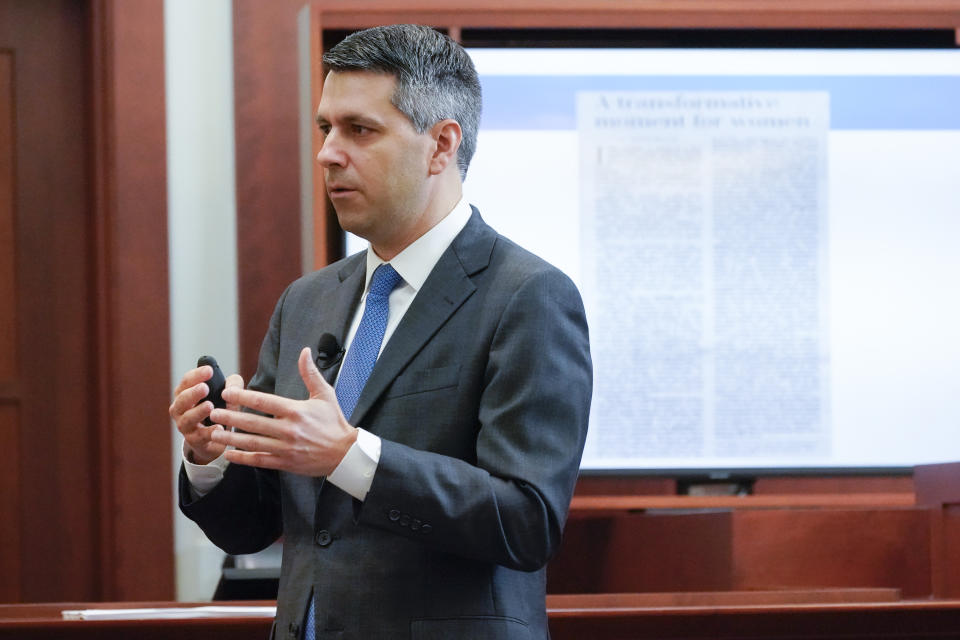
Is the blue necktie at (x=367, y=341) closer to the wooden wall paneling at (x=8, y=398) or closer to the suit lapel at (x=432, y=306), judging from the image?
the suit lapel at (x=432, y=306)

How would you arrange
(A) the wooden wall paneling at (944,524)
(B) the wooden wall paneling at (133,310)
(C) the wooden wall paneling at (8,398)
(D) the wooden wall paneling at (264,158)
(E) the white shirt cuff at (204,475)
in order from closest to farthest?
(E) the white shirt cuff at (204,475) < (A) the wooden wall paneling at (944,524) < (B) the wooden wall paneling at (133,310) < (C) the wooden wall paneling at (8,398) < (D) the wooden wall paneling at (264,158)

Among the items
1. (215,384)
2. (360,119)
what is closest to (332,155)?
(360,119)

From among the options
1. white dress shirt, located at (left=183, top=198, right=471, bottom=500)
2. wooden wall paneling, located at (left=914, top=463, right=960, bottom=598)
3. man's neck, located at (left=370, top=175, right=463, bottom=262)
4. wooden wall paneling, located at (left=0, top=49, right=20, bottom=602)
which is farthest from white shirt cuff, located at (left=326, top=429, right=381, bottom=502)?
wooden wall paneling, located at (left=0, top=49, right=20, bottom=602)

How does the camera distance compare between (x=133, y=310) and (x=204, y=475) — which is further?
(x=133, y=310)

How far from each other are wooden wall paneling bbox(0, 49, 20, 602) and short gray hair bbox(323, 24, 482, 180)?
160cm

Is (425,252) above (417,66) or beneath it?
beneath

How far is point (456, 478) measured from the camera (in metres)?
1.33

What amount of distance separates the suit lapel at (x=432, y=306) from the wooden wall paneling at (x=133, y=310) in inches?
56.1

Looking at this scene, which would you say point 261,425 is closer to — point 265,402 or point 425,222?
point 265,402

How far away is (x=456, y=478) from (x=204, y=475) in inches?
14.6

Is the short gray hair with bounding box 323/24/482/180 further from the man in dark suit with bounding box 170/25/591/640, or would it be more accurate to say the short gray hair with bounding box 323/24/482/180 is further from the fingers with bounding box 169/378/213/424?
the fingers with bounding box 169/378/213/424

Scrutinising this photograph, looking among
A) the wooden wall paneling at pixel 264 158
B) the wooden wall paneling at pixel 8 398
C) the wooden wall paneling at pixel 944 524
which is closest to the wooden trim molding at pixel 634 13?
the wooden wall paneling at pixel 264 158

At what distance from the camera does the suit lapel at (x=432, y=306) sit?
56.5 inches

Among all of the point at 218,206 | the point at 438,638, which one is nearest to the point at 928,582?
the point at 438,638
